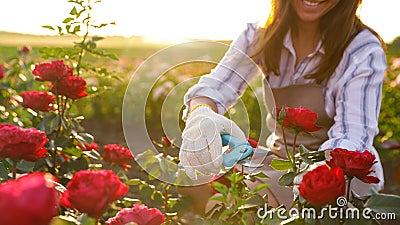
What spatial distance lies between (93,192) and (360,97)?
4.03 ft

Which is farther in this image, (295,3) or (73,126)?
(295,3)

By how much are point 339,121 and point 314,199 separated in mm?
831

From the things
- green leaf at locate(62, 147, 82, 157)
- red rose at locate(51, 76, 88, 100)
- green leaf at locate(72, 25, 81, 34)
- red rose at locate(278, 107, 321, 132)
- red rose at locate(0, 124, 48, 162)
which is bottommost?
green leaf at locate(62, 147, 82, 157)

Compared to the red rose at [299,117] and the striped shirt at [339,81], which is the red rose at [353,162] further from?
the striped shirt at [339,81]

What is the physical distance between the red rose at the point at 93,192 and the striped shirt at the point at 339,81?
2.86ft

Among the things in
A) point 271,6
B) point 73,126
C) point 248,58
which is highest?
point 271,6

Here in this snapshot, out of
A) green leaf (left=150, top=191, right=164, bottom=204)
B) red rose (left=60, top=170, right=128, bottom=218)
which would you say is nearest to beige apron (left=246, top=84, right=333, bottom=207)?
green leaf (left=150, top=191, right=164, bottom=204)

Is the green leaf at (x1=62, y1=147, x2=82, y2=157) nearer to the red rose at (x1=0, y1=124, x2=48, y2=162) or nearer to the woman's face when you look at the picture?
the red rose at (x1=0, y1=124, x2=48, y2=162)

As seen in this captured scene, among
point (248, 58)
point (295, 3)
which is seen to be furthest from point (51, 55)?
point (295, 3)

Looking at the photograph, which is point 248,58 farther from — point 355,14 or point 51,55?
point 51,55

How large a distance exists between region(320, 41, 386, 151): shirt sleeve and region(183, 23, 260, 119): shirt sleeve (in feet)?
1.05

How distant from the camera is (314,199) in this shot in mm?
1015

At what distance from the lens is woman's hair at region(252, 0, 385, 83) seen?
1.97 metres

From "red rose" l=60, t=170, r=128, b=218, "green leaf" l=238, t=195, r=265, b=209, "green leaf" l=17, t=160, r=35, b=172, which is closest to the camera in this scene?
"red rose" l=60, t=170, r=128, b=218
